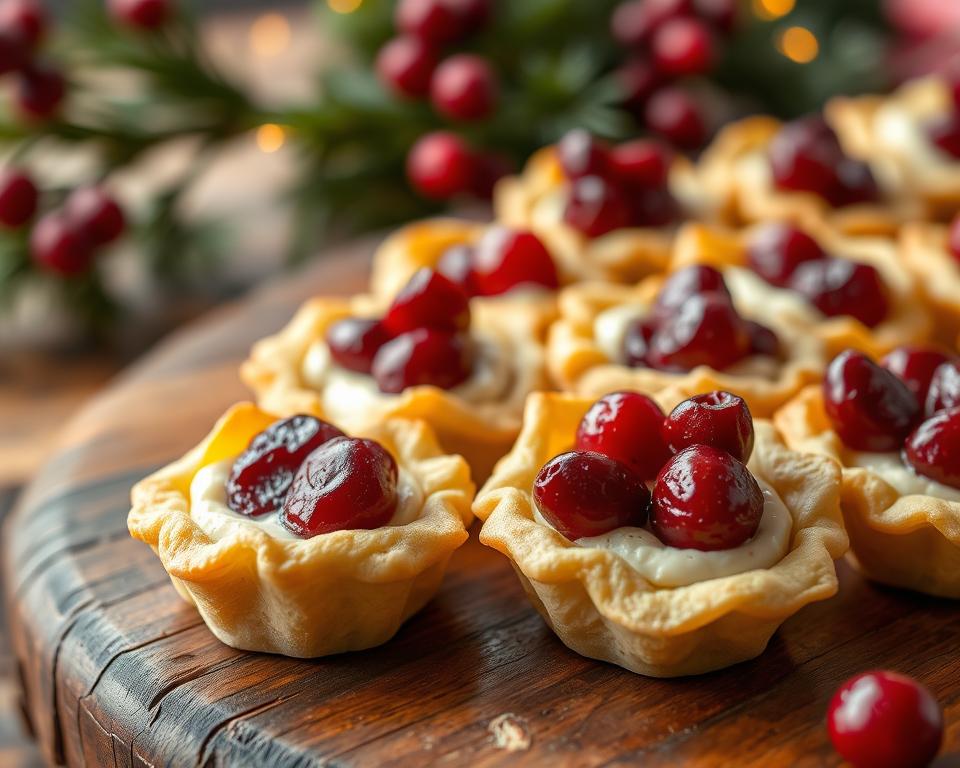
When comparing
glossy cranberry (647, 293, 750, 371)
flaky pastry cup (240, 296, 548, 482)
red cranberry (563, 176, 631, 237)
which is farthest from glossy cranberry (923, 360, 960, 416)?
red cranberry (563, 176, 631, 237)

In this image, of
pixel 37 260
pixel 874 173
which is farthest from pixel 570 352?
pixel 37 260

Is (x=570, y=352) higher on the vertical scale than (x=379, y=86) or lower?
lower

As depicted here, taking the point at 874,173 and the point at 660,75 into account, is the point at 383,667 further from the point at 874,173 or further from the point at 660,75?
the point at 660,75

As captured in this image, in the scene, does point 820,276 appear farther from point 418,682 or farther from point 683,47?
point 418,682

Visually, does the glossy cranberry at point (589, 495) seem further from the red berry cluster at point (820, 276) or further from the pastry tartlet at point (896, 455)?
the red berry cluster at point (820, 276)

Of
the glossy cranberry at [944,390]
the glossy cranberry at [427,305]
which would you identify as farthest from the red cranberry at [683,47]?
the glossy cranberry at [944,390]

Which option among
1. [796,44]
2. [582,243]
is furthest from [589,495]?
[796,44]
